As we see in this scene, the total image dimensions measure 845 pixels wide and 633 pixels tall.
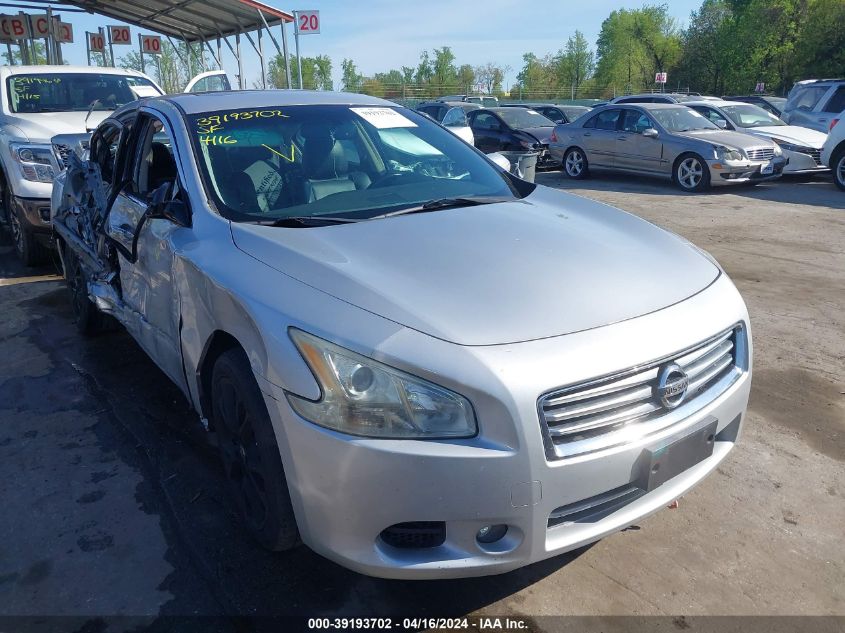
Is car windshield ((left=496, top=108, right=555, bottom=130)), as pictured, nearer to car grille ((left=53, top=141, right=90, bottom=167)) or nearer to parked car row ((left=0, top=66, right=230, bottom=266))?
parked car row ((left=0, top=66, right=230, bottom=266))

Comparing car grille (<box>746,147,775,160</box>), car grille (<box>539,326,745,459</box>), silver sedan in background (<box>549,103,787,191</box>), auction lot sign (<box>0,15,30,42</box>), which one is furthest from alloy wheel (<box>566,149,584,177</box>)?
auction lot sign (<box>0,15,30,42</box>)

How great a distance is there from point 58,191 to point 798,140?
40.8ft

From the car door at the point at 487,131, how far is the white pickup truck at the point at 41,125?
799 cm

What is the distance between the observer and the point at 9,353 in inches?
196

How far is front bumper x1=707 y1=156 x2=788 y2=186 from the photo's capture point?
11531 millimetres

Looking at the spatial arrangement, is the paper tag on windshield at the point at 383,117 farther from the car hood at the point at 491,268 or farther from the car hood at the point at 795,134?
the car hood at the point at 795,134

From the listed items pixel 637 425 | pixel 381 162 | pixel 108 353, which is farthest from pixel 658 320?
pixel 108 353

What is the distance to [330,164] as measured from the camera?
136 inches

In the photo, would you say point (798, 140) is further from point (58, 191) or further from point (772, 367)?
point (58, 191)

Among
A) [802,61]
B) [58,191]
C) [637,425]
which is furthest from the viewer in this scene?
[802,61]

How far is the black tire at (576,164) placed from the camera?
14.0 m

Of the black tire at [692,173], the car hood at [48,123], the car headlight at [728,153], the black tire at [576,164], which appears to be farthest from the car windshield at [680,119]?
the car hood at [48,123]

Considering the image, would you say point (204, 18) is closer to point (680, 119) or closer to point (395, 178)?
point (680, 119)

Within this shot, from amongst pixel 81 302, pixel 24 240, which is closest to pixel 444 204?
pixel 81 302
